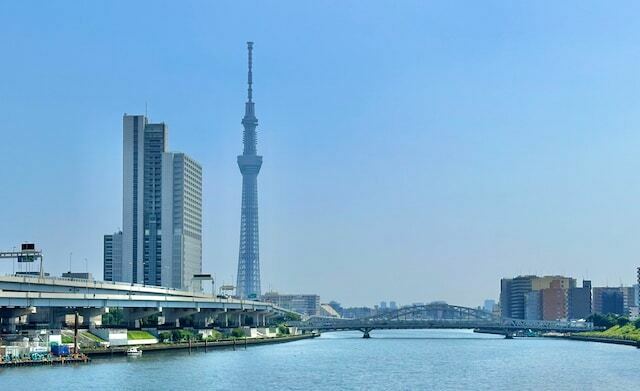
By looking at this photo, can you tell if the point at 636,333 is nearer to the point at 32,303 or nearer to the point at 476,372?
the point at 476,372

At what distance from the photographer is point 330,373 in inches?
3413

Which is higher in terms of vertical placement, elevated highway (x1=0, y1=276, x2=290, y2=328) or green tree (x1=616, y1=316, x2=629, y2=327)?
elevated highway (x1=0, y1=276, x2=290, y2=328)

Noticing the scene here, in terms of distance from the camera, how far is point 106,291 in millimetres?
125000

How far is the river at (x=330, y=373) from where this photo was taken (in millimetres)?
73125

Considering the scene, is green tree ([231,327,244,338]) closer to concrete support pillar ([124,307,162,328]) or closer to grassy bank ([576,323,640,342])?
concrete support pillar ([124,307,162,328])

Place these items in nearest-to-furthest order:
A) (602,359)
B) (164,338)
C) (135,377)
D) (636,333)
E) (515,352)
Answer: (135,377) < (602,359) < (164,338) < (515,352) < (636,333)

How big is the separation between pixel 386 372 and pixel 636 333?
3459 inches

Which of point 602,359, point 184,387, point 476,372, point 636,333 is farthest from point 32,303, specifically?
point 636,333

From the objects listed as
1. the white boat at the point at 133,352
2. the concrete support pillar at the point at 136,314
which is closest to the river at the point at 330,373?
the white boat at the point at 133,352

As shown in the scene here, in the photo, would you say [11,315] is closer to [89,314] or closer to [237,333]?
[89,314]

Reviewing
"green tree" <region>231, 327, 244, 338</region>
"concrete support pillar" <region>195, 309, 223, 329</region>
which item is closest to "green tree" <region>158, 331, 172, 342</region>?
"concrete support pillar" <region>195, 309, 223, 329</region>

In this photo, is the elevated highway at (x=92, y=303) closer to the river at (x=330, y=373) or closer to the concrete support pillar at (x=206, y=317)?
the concrete support pillar at (x=206, y=317)

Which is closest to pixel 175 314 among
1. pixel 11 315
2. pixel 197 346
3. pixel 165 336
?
pixel 197 346

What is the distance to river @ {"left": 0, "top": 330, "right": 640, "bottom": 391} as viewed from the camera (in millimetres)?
73125
